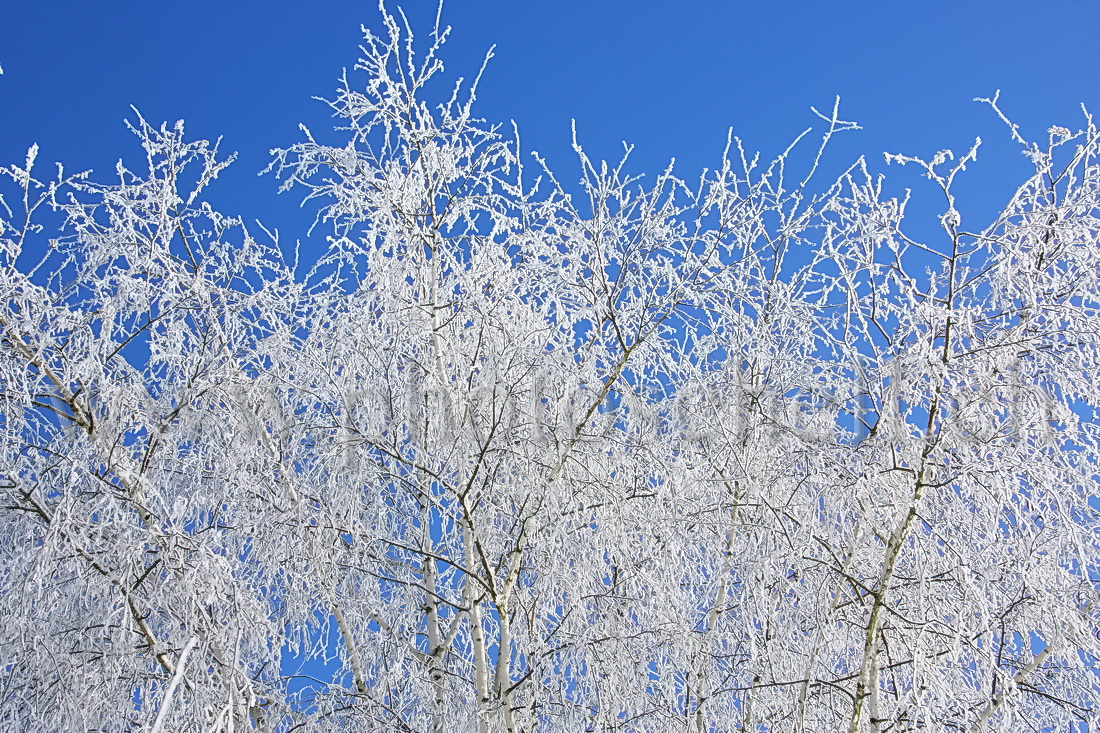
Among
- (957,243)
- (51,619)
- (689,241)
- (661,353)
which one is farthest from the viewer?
(689,241)

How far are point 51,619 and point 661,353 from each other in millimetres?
2845

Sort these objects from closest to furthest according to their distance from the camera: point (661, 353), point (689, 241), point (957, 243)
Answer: point (957, 243) → point (661, 353) → point (689, 241)

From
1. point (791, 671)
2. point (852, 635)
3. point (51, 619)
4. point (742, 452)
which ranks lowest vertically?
point (51, 619)

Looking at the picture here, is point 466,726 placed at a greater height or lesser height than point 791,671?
lesser

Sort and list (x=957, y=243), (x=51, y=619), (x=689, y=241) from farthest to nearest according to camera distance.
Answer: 1. (x=689, y=241)
2. (x=51, y=619)
3. (x=957, y=243)

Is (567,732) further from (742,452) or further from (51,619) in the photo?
(51,619)

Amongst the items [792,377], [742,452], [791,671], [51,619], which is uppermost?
[792,377]

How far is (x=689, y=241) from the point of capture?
444 cm

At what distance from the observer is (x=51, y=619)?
3916 mm

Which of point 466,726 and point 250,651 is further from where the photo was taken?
point 466,726

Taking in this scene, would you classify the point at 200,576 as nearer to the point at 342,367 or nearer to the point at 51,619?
the point at 51,619

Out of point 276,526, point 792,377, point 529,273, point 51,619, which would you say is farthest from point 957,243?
point 51,619

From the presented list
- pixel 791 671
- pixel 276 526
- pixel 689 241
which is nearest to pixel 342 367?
pixel 276 526

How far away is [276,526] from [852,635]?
9.01ft
